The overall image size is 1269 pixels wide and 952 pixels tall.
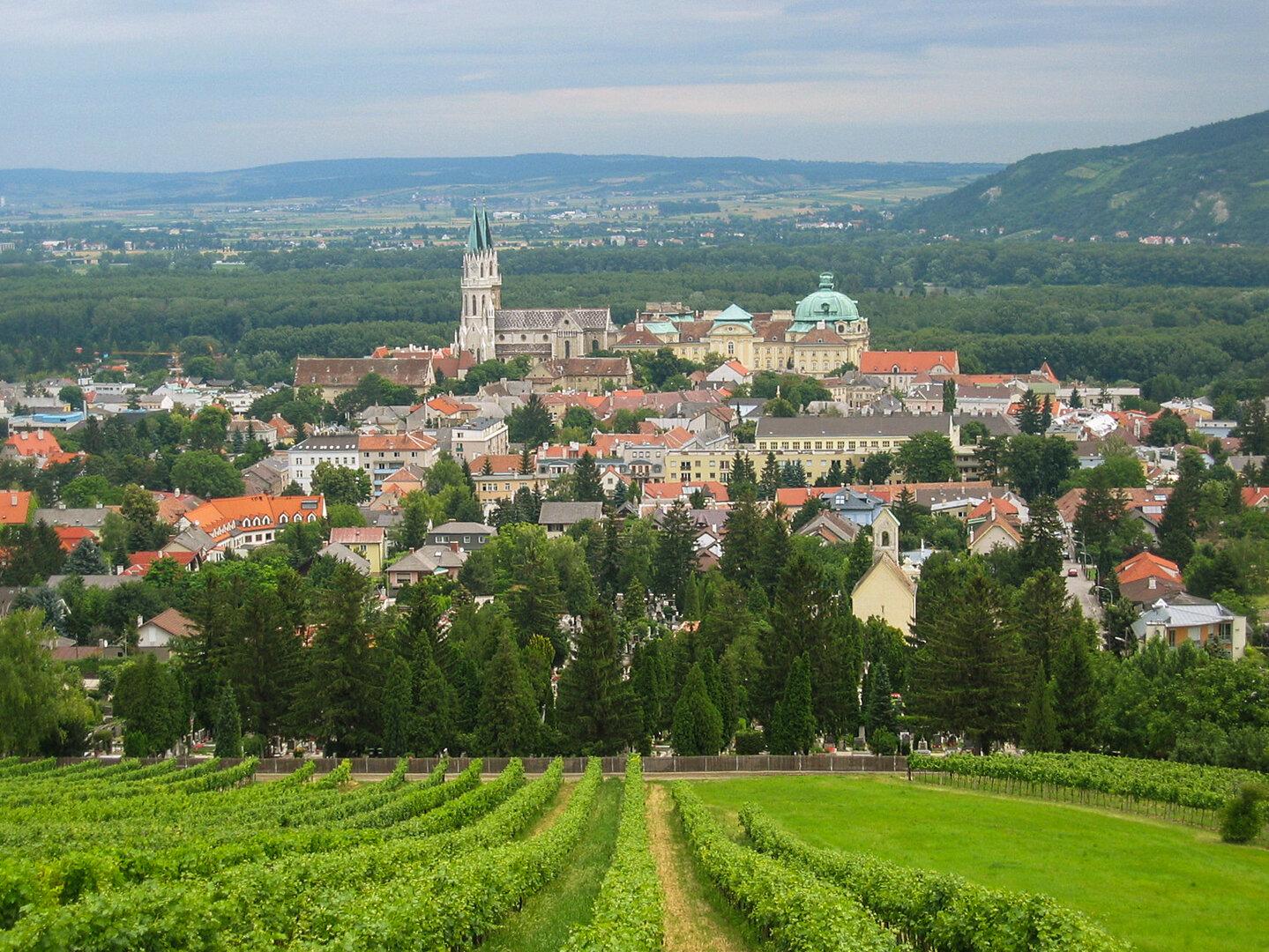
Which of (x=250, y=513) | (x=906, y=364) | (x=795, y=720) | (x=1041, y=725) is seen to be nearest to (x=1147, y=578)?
(x=1041, y=725)

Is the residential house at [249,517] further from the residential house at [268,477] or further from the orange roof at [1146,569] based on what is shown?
the orange roof at [1146,569]

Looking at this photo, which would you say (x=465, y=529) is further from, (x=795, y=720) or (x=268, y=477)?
(x=795, y=720)

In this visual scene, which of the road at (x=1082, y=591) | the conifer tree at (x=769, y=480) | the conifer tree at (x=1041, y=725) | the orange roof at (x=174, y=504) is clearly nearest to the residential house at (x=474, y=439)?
the orange roof at (x=174, y=504)

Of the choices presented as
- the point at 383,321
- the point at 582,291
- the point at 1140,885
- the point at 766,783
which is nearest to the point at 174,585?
the point at 766,783

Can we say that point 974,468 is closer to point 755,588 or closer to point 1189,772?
point 755,588

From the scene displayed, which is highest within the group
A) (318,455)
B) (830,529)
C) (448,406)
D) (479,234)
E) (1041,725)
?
(479,234)
